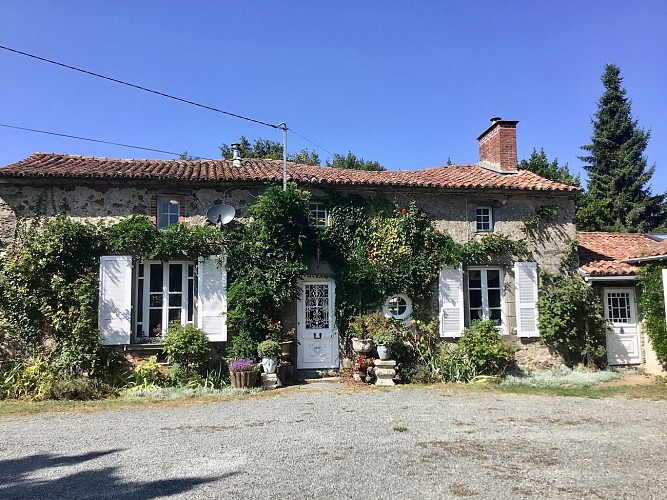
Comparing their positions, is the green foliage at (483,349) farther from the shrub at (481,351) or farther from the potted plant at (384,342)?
the potted plant at (384,342)

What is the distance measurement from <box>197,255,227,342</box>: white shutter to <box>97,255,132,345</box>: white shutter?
4.55 ft

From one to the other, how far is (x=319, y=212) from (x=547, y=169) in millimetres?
17280

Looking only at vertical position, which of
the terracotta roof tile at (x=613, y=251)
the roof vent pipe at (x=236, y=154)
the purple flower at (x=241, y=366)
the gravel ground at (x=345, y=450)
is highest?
the roof vent pipe at (x=236, y=154)

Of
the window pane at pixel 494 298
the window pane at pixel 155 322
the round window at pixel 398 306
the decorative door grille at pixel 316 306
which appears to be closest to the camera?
the window pane at pixel 155 322

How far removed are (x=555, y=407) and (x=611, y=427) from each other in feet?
4.21

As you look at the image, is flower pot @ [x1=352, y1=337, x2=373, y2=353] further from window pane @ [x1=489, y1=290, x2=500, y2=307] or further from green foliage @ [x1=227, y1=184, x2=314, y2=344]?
window pane @ [x1=489, y1=290, x2=500, y2=307]

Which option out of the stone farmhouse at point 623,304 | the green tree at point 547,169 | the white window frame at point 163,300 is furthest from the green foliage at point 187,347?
the green tree at point 547,169

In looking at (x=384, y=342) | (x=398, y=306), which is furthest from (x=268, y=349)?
(x=398, y=306)

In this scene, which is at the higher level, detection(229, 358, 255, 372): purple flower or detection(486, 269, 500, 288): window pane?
detection(486, 269, 500, 288): window pane

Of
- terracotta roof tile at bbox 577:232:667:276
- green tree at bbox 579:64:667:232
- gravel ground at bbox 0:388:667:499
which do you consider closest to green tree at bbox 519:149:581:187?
green tree at bbox 579:64:667:232

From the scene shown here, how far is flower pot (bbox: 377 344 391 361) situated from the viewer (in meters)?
9.91

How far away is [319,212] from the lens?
36.0 feet

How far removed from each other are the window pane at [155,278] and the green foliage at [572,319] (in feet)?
27.6

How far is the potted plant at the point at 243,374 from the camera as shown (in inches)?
368
